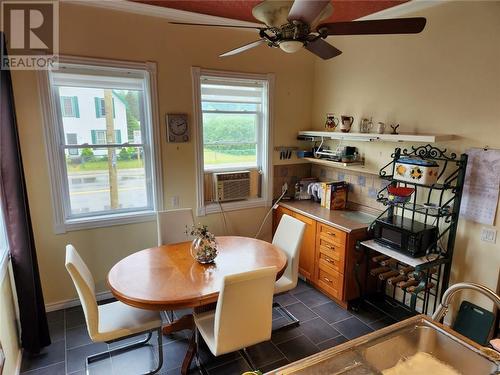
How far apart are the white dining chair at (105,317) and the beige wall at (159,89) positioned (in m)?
0.97

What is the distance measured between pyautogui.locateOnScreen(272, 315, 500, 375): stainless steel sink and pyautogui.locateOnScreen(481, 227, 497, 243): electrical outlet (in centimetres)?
128

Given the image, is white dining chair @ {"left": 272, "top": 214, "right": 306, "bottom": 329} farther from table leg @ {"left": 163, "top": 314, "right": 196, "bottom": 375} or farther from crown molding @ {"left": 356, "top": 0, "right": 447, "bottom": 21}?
crown molding @ {"left": 356, "top": 0, "right": 447, "bottom": 21}

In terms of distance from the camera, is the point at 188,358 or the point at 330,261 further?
the point at 330,261

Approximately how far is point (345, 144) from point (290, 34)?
7.62 ft

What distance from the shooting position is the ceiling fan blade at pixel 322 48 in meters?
1.86

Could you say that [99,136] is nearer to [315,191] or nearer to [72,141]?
[72,141]

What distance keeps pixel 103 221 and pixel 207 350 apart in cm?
163

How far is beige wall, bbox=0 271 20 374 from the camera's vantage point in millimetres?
2059

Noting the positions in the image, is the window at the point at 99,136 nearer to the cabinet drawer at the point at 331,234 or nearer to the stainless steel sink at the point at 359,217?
the cabinet drawer at the point at 331,234

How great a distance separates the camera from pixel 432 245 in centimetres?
272

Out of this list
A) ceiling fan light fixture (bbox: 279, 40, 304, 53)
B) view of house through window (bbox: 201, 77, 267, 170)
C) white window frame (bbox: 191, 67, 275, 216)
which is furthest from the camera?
view of house through window (bbox: 201, 77, 267, 170)

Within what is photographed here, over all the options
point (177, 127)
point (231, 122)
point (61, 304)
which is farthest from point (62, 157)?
point (231, 122)

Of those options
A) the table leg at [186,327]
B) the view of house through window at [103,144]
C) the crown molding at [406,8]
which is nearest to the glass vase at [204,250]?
the table leg at [186,327]

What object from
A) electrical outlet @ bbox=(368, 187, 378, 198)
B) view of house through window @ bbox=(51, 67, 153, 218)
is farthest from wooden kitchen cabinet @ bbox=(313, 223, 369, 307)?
view of house through window @ bbox=(51, 67, 153, 218)
